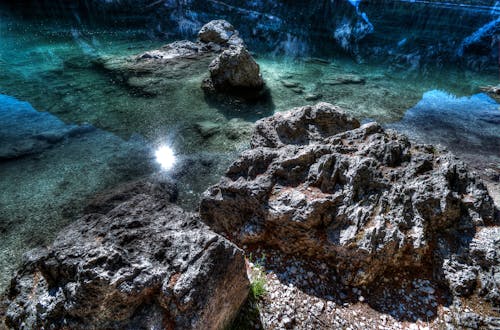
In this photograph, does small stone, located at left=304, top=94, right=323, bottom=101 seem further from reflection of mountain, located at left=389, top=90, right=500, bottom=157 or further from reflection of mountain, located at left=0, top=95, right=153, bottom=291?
reflection of mountain, located at left=0, top=95, right=153, bottom=291

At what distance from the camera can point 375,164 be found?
6.10 metres

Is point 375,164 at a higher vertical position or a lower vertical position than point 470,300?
higher

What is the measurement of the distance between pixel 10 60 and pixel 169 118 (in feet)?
55.6

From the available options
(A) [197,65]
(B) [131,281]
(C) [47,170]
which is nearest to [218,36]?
(A) [197,65]

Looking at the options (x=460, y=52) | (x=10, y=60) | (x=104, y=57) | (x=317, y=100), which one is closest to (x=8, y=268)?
(x=317, y=100)

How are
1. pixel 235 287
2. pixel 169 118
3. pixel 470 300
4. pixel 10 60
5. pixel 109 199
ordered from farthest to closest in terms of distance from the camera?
1. pixel 10 60
2. pixel 169 118
3. pixel 109 199
4. pixel 470 300
5. pixel 235 287

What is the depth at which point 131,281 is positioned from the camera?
12.6 feet

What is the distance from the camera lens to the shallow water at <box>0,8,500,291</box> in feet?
30.4

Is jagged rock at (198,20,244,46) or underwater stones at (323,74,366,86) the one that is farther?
jagged rock at (198,20,244,46)

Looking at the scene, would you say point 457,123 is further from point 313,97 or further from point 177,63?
point 177,63

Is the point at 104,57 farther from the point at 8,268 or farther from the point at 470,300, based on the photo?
the point at 470,300

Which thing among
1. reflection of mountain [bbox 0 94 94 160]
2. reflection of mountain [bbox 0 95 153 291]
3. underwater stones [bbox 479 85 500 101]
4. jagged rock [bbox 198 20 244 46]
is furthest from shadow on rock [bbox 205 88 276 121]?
underwater stones [bbox 479 85 500 101]

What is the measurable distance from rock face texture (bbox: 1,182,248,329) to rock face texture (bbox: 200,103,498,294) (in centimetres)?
175

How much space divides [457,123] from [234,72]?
13007 mm
